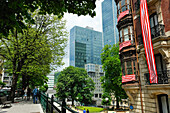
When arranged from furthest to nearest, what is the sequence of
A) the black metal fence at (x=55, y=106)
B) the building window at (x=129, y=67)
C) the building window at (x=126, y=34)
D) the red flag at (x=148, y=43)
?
the building window at (x=126, y=34) < the building window at (x=129, y=67) < the red flag at (x=148, y=43) < the black metal fence at (x=55, y=106)

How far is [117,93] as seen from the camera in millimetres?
28328

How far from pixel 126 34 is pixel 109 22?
164 m

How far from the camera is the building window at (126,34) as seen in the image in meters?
14.9

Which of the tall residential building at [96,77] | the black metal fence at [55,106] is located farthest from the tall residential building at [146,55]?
the tall residential building at [96,77]

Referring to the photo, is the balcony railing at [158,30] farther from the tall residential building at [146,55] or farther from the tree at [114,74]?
the tree at [114,74]

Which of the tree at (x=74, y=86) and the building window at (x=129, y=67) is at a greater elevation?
the building window at (x=129, y=67)

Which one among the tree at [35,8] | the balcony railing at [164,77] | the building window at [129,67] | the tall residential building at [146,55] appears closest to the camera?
the tree at [35,8]

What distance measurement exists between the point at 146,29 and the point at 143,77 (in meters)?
4.63

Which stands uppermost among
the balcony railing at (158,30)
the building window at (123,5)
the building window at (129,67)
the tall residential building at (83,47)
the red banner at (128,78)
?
the tall residential building at (83,47)

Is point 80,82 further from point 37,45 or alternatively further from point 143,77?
point 143,77

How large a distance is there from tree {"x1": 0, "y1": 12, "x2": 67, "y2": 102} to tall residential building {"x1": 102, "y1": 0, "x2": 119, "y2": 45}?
144 m

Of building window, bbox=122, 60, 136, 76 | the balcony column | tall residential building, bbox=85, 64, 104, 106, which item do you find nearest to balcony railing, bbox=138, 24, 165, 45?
the balcony column

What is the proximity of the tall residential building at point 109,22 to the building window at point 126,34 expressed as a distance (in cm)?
14657

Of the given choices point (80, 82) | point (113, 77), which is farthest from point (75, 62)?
point (113, 77)
